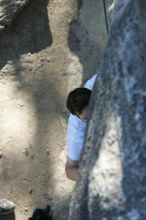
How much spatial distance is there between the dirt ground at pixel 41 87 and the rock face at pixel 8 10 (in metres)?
0.05

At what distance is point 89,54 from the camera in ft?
9.49

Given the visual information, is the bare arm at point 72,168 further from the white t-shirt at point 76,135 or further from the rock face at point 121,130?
the rock face at point 121,130

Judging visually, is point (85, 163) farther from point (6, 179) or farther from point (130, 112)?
point (6, 179)

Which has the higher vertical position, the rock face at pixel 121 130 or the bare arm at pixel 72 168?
the rock face at pixel 121 130

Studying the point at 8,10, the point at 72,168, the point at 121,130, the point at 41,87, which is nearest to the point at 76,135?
the point at 72,168

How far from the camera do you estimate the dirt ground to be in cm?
276

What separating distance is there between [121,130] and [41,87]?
5.14 ft

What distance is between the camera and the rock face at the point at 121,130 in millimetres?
1294

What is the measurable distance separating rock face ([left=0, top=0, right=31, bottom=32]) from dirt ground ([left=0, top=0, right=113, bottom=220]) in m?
0.05

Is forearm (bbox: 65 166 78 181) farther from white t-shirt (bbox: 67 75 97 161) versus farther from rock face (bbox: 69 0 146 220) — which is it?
rock face (bbox: 69 0 146 220)

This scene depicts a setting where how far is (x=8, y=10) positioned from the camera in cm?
287

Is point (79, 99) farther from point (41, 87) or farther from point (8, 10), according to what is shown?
point (8, 10)

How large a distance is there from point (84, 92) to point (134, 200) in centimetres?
53

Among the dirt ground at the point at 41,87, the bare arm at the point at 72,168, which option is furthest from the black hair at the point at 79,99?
the dirt ground at the point at 41,87
